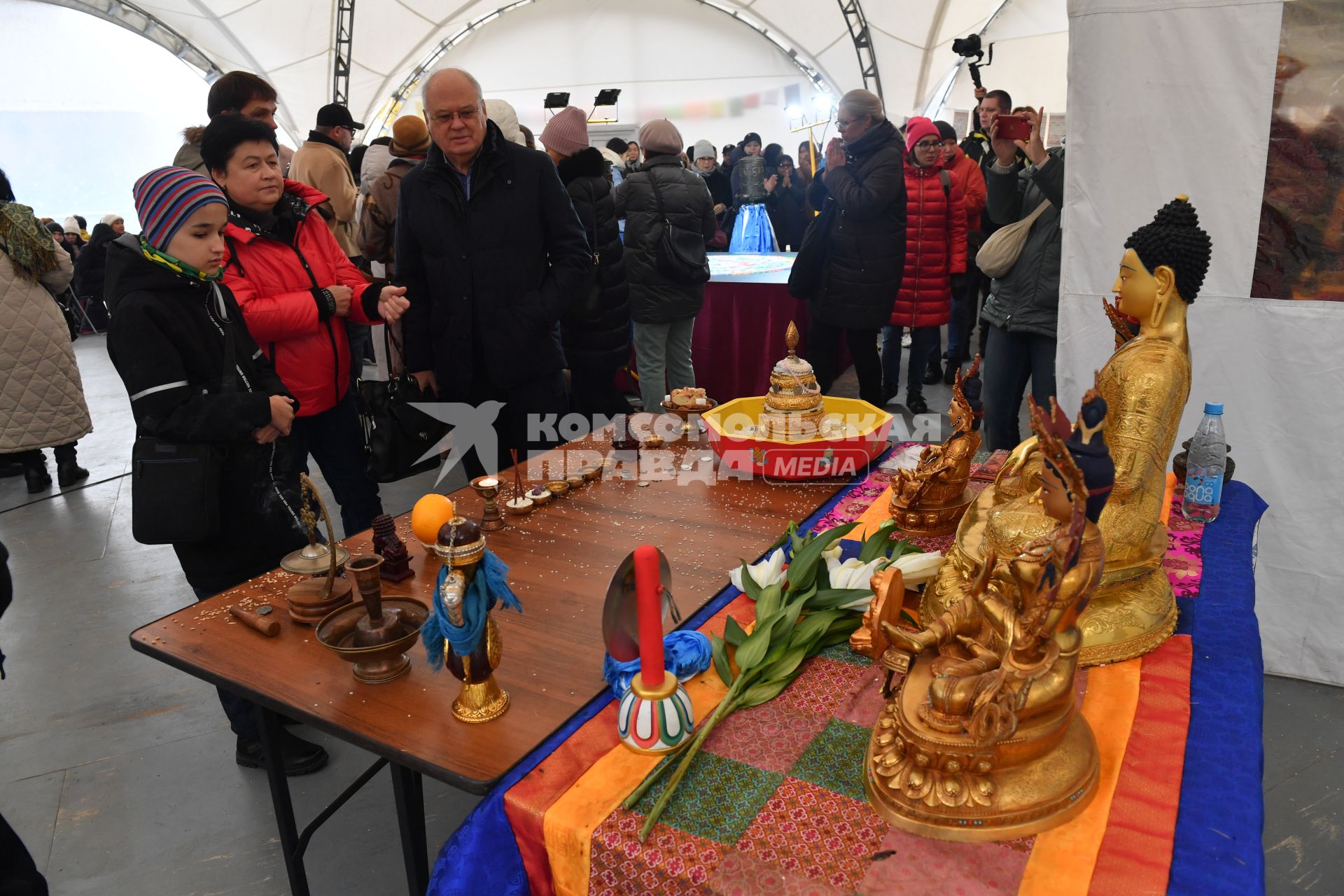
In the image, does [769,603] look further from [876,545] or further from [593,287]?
[593,287]

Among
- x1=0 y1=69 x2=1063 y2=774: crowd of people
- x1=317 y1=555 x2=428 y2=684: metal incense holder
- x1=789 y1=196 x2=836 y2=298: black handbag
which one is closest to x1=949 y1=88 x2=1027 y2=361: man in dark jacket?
x1=0 y1=69 x2=1063 y2=774: crowd of people

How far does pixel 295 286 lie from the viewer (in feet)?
7.79

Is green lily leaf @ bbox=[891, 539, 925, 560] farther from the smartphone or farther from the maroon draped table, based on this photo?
the maroon draped table

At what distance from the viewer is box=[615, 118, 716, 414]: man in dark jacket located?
4.01 metres

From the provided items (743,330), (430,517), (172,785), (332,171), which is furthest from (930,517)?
(743,330)

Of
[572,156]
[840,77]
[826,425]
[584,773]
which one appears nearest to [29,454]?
[572,156]

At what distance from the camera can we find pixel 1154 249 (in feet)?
4.40

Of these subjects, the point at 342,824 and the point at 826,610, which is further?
the point at 342,824

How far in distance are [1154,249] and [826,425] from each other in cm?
99

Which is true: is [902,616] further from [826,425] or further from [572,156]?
[572,156]

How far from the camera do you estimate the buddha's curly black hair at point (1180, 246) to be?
1319 mm

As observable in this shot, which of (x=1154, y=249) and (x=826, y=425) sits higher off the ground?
(x=1154, y=249)

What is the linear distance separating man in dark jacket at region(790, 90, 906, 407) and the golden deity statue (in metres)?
3.07

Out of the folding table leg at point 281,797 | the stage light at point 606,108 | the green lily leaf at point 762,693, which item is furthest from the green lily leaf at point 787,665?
the stage light at point 606,108
